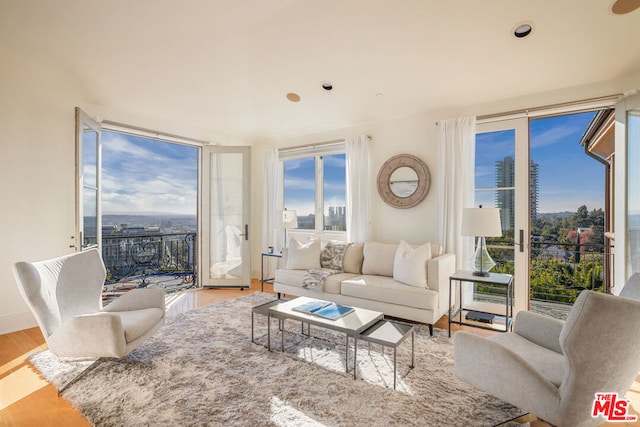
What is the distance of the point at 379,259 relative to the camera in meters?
3.92

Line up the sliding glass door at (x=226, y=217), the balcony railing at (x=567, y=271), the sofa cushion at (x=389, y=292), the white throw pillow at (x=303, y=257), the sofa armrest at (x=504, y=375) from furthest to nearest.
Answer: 1. the sliding glass door at (x=226, y=217)
2. the balcony railing at (x=567, y=271)
3. the white throw pillow at (x=303, y=257)
4. the sofa cushion at (x=389, y=292)
5. the sofa armrest at (x=504, y=375)

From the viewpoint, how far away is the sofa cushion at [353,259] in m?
4.14

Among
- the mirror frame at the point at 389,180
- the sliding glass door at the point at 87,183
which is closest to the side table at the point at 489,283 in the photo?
the mirror frame at the point at 389,180

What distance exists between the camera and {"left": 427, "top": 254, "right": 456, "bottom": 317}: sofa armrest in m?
3.24

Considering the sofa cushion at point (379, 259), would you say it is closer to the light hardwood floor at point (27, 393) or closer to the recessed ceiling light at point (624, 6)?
the light hardwood floor at point (27, 393)

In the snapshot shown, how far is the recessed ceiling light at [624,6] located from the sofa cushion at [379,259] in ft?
9.24

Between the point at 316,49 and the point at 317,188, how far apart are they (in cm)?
240

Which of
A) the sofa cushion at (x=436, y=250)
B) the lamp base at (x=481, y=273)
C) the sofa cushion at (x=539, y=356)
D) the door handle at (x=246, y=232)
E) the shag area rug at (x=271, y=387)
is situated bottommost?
the shag area rug at (x=271, y=387)

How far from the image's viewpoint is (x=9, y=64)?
3031 millimetres

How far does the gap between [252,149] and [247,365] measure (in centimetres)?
419

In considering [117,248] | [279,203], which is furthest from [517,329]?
[117,248]

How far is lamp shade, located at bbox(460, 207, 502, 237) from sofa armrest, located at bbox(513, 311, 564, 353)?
3.31 feet

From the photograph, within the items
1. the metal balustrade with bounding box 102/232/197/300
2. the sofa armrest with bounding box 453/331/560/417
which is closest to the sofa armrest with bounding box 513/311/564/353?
the sofa armrest with bounding box 453/331/560/417

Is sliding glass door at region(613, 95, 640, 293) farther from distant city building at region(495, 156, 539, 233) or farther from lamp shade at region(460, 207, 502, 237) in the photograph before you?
lamp shade at region(460, 207, 502, 237)
